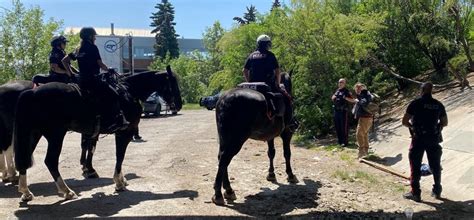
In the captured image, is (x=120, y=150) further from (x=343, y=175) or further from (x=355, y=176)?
(x=355, y=176)

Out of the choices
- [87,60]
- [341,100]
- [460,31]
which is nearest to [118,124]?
[87,60]

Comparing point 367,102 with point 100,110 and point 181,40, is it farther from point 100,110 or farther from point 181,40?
point 181,40

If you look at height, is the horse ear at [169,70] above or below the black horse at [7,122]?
above

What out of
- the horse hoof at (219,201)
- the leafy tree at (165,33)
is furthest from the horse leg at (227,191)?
the leafy tree at (165,33)

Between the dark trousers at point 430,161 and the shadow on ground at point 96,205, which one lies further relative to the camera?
the dark trousers at point 430,161

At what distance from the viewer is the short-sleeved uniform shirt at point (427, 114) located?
793 cm

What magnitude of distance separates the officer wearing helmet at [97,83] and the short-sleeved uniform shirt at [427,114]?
5.00 metres

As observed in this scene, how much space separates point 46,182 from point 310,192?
16.5 ft

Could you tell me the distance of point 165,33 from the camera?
7650 cm

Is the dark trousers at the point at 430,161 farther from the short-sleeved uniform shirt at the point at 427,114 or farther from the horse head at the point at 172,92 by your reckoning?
the horse head at the point at 172,92

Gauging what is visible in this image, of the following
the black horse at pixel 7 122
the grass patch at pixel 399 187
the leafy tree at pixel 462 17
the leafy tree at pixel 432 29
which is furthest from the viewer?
the leafy tree at pixel 432 29

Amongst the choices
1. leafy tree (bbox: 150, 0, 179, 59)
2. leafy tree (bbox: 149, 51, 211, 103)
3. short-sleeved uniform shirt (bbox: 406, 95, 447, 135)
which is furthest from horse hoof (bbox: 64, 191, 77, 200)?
leafy tree (bbox: 150, 0, 179, 59)

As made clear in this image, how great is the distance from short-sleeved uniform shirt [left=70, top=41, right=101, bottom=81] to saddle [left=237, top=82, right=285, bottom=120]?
2.61m

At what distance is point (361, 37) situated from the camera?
16484 mm
